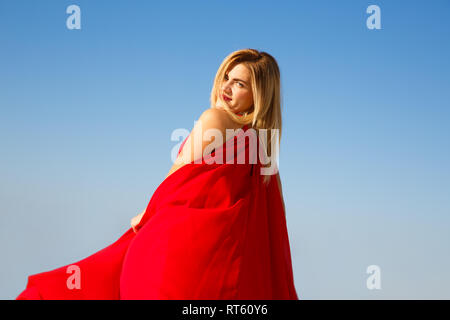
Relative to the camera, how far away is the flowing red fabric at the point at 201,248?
209cm

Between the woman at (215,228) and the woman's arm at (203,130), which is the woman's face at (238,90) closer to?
the woman at (215,228)

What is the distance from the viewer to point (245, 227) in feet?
7.42

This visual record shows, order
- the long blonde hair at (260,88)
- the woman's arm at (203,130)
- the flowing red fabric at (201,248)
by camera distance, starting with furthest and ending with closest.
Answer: the long blonde hair at (260,88), the woman's arm at (203,130), the flowing red fabric at (201,248)

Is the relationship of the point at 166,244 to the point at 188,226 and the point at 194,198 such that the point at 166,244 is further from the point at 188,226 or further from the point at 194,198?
the point at 194,198

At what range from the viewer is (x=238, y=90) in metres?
2.60

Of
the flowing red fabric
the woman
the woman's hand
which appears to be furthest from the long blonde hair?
the woman's hand

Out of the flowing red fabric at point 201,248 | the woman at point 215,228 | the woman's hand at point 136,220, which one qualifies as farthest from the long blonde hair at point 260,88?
the woman's hand at point 136,220

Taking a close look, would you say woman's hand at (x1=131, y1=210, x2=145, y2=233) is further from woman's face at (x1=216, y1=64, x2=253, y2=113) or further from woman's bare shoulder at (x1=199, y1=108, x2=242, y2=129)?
woman's face at (x1=216, y1=64, x2=253, y2=113)

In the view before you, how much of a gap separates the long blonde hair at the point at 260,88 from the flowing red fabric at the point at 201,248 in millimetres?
127

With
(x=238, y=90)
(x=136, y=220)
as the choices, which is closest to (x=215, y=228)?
(x=136, y=220)

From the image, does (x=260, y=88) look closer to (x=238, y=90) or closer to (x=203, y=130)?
(x=238, y=90)

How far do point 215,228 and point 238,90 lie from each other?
31.1 inches
